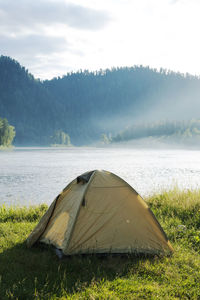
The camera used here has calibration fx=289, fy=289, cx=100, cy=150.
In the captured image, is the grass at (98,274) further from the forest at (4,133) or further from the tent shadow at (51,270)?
the forest at (4,133)

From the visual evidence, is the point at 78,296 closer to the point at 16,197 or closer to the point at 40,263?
the point at 40,263

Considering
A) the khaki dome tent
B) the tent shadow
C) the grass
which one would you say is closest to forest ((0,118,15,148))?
the grass

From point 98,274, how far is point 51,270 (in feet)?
2.61

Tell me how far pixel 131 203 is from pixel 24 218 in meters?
3.98

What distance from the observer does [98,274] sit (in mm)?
4723

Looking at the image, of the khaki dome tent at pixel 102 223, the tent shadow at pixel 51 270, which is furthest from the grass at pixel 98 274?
the khaki dome tent at pixel 102 223

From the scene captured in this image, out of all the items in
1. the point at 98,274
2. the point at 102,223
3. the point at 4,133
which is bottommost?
the point at 98,274

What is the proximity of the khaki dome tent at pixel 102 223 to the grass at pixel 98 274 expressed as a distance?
8.3 inches

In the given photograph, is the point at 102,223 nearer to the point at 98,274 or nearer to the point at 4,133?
the point at 98,274

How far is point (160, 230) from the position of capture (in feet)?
18.7

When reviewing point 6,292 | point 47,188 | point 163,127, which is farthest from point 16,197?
point 163,127

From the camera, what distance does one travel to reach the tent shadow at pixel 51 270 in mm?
4207

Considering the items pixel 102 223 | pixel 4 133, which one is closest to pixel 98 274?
pixel 102 223

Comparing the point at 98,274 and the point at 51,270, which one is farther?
the point at 51,270
